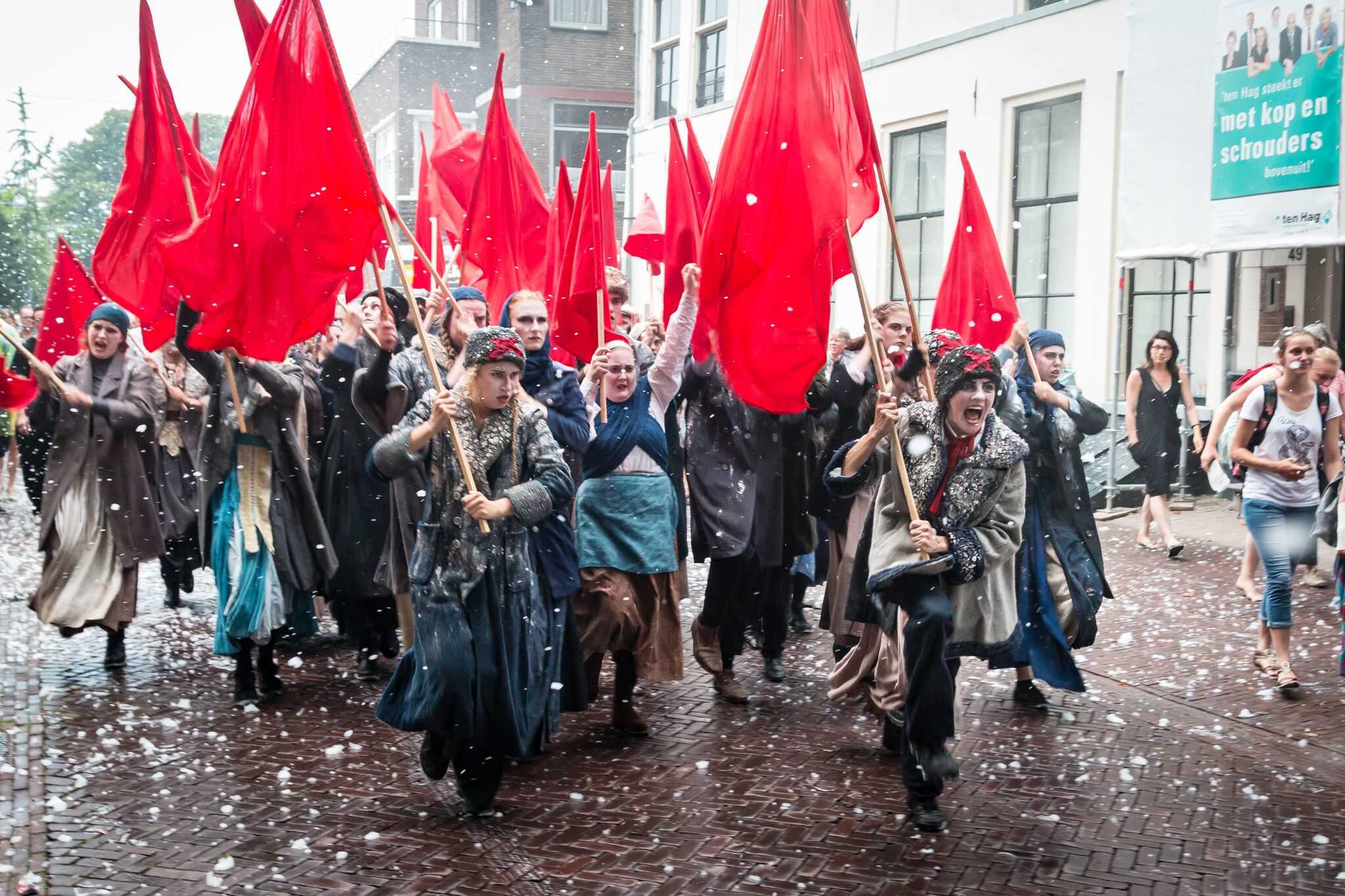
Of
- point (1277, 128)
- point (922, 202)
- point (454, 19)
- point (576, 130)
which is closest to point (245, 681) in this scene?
point (1277, 128)

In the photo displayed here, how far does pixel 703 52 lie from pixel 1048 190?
9.50 meters

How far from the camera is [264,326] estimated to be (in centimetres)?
636

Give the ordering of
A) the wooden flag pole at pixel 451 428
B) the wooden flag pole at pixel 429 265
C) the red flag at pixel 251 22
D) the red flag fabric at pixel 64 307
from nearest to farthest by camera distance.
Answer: the wooden flag pole at pixel 451 428
the wooden flag pole at pixel 429 265
the red flag at pixel 251 22
the red flag fabric at pixel 64 307

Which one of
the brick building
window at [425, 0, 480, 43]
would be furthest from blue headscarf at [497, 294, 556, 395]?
window at [425, 0, 480, 43]

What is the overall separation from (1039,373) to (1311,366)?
1672 mm

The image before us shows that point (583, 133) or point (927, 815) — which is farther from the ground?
point (583, 133)

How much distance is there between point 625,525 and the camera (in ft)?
20.8

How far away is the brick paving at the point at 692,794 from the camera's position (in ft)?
15.3

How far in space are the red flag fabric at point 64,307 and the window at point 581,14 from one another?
24.4 meters

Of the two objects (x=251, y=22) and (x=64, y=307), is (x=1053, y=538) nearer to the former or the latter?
(x=251, y=22)

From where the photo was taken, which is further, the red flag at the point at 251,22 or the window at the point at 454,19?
the window at the point at 454,19

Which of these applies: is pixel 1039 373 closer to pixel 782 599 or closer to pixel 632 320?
pixel 782 599

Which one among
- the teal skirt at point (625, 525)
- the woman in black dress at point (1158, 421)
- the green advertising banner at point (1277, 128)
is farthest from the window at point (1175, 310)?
the teal skirt at point (625, 525)

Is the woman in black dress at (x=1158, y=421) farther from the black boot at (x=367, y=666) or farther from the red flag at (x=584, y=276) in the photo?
the black boot at (x=367, y=666)
